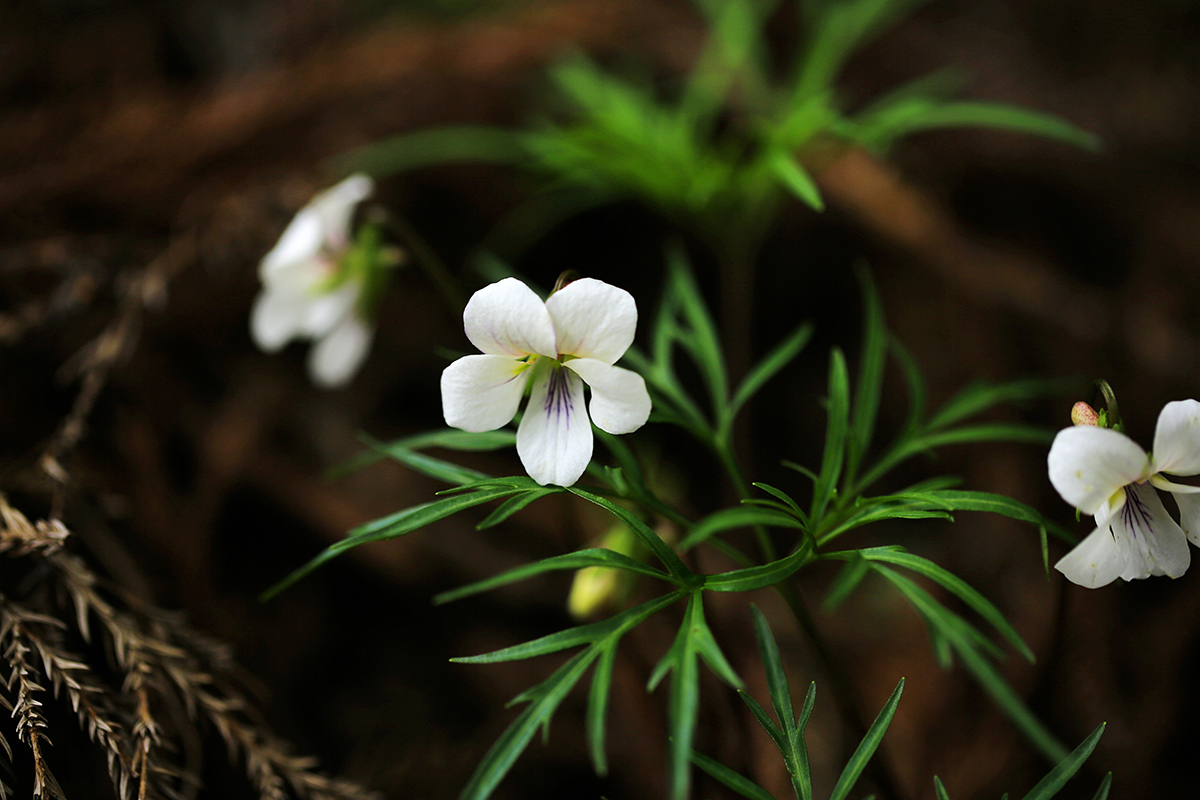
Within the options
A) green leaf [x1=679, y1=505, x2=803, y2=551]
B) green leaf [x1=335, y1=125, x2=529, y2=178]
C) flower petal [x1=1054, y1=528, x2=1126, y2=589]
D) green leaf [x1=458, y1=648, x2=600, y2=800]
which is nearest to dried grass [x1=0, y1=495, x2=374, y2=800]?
green leaf [x1=458, y1=648, x2=600, y2=800]

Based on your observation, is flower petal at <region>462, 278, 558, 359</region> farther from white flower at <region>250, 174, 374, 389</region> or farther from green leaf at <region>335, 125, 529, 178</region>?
green leaf at <region>335, 125, 529, 178</region>

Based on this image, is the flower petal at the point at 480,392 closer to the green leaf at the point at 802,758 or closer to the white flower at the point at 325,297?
the green leaf at the point at 802,758

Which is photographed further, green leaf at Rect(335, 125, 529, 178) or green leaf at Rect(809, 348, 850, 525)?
green leaf at Rect(335, 125, 529, 178)

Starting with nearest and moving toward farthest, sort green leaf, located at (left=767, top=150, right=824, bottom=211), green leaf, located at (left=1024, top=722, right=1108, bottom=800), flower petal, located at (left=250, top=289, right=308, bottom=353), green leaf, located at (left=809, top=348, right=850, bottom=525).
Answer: green leaf, located at (left=1024, top=722, right=1108, bottom=800) < green leaf, located at (left=809, top=348, right=850, bottom=525) < green leaf, located at (left=767, top=150, right=824, bottom=211) < flower petal, located at (left=250, top=289, right=308, bottom=353)

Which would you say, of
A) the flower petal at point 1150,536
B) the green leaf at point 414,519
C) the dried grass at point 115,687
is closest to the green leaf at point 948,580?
the flower petal at point 1150,536

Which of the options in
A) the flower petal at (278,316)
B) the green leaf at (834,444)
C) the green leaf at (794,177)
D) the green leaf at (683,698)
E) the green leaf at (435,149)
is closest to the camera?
the green leaf at (683,698)

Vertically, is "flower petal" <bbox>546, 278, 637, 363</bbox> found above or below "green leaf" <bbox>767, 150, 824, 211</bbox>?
below

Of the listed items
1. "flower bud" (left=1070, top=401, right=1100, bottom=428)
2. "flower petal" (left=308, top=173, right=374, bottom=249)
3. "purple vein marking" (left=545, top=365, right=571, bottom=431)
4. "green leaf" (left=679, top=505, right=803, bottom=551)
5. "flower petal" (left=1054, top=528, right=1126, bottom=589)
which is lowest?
"flower petal" (left=1054, top=528, right=1126, bottom=589)
